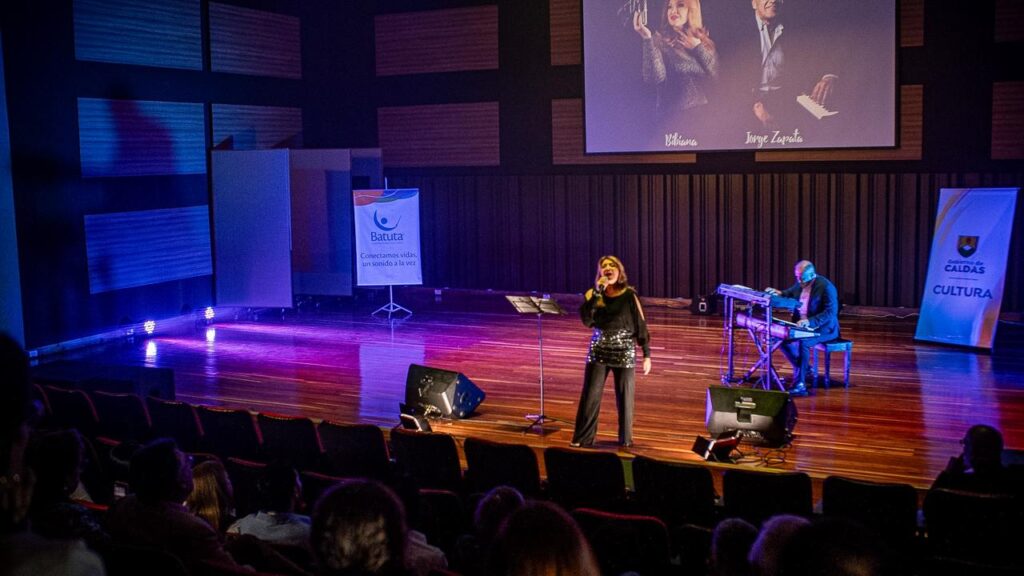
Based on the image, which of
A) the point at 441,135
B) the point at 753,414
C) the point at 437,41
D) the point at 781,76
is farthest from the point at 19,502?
the point at 437,41

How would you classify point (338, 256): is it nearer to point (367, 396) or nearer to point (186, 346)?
point (186, 346)

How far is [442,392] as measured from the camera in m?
8.88

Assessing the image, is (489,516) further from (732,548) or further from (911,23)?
(911,23)

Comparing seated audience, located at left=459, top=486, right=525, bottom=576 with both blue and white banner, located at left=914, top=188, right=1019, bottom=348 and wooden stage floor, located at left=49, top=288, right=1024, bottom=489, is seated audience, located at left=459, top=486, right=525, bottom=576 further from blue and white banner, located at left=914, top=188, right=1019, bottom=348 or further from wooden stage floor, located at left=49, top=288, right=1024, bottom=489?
blue and white banner, located at left=914, top=188, right=1019, bottom=348

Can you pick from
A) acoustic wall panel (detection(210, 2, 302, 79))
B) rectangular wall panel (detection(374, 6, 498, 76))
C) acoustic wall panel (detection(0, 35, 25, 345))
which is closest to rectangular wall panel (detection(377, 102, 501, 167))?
rectangular wall panel (detection(374, 6, 498, 76))

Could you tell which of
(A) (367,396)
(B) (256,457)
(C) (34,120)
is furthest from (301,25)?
(B) (256,457)

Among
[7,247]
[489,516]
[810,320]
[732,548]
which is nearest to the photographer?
[732,548]

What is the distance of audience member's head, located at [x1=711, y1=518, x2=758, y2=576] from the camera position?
3023 millimetres

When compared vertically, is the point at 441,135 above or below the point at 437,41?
below

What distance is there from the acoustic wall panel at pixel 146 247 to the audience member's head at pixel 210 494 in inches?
342

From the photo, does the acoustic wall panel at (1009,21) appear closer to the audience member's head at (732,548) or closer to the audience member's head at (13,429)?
the audience member's head at (732,548)

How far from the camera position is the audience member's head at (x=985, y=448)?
507cm

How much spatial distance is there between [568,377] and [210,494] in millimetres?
6059

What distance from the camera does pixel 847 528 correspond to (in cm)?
204
